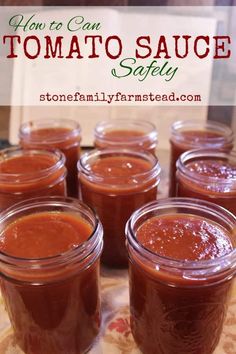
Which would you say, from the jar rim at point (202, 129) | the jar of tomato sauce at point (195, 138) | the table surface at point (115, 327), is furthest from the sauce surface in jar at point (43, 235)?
the jar rim at point (202, 129)

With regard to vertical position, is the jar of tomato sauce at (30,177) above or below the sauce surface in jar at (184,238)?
below

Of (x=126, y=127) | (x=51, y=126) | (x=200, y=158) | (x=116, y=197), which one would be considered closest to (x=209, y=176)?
(x=200, y=158)

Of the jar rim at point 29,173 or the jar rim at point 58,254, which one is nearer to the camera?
the jar rim at point 58,254

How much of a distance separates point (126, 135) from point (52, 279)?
0.85 m

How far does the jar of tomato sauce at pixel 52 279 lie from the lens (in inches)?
29.7

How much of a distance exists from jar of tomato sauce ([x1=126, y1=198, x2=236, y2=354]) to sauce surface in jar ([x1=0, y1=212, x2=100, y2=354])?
101 mm

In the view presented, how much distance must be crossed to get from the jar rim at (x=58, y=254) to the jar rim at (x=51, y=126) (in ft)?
1.43

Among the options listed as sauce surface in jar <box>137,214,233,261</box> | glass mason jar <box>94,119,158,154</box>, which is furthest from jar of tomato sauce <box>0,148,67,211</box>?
sauce surface in jar <box>137,214,233,261</box>

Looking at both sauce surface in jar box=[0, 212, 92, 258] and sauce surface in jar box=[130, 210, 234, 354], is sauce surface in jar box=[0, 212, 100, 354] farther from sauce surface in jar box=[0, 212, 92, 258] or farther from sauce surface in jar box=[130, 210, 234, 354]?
sauce surface in jar box=[130, 210, 234, 354]

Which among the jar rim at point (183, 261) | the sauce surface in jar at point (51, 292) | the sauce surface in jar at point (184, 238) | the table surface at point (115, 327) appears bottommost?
the table surface at point (115, 327)

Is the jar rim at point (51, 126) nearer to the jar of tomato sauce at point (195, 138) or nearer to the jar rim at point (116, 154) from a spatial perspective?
the jar rim at point (116, 154)

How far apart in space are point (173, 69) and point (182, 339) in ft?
3.54

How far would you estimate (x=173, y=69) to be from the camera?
5.11ft

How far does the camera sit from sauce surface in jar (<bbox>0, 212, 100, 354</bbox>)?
0.76m
